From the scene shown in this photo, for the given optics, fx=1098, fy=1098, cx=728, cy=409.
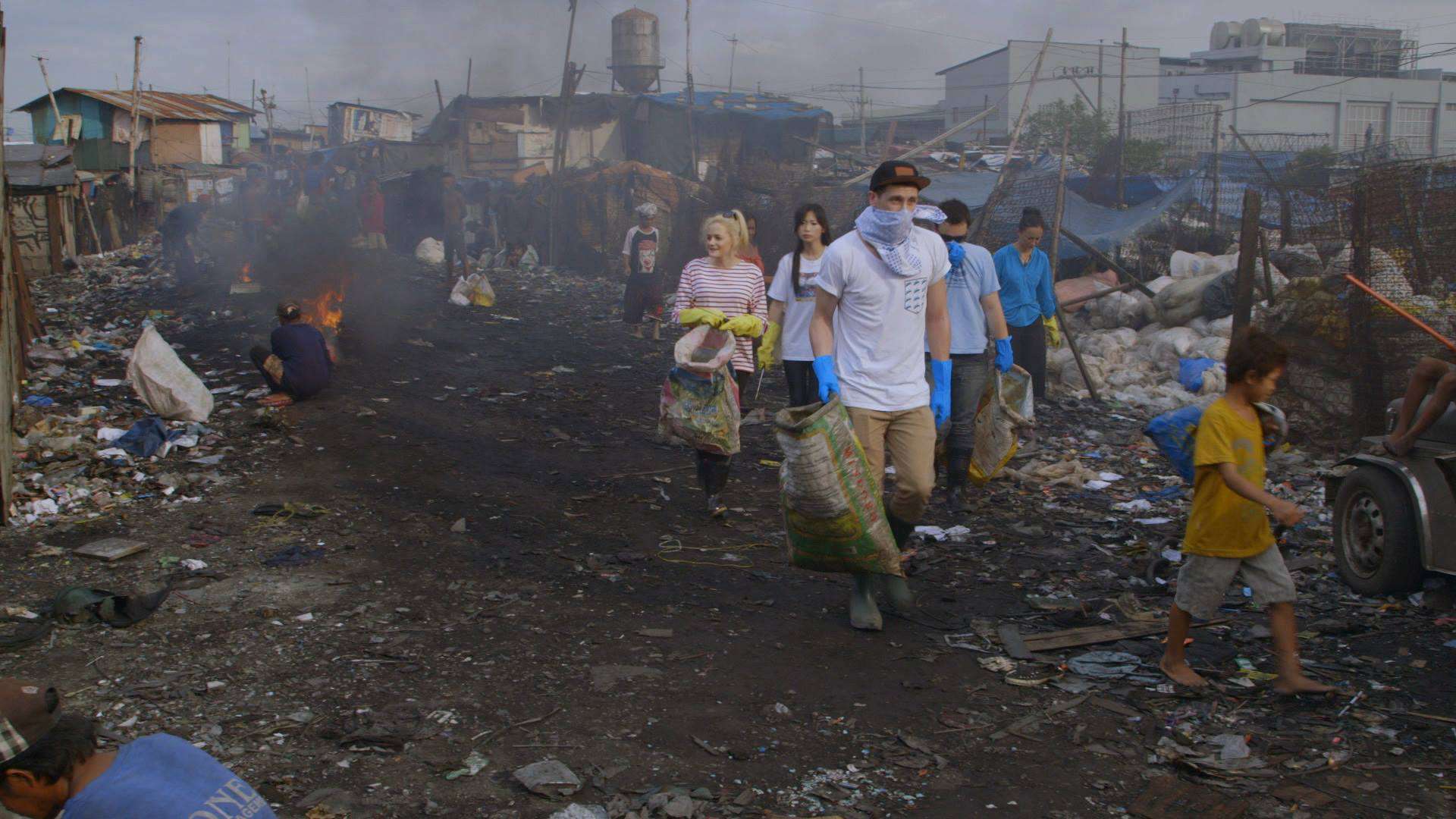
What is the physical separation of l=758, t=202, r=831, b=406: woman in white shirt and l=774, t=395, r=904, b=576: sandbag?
1.87m

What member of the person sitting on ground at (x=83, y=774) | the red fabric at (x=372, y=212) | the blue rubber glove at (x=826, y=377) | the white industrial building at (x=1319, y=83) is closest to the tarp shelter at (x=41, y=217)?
the red fabric at (x=372, y=212)

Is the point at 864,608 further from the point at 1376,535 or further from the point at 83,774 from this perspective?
the point at 83,774

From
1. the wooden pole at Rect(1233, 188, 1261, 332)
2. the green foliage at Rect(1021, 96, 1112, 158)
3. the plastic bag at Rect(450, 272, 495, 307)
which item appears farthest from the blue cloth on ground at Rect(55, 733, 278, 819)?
the green foliage at Rect(1021, 96, 1112, 158)

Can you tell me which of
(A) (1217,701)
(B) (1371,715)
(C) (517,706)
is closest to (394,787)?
(C) (517,706)

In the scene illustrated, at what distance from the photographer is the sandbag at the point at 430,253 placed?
2253cm

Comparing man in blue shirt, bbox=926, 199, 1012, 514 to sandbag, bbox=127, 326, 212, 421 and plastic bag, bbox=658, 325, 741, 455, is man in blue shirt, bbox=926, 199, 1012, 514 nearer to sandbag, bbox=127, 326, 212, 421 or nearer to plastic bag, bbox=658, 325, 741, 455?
plastic bag, bbox=658, 325, 741, 455

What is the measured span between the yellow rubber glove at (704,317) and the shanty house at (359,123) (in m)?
50.1

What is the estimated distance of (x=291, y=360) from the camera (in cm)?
887

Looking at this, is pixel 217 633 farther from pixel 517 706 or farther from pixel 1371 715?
pixel 1371 715

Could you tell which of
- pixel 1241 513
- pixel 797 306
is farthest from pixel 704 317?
pixel 1241 513

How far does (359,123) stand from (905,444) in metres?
55.9

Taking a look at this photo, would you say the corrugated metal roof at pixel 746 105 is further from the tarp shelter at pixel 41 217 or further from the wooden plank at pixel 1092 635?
the wooden plank at pixel 1092 635

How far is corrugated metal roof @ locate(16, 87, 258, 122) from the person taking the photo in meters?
40.1

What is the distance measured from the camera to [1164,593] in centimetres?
503
